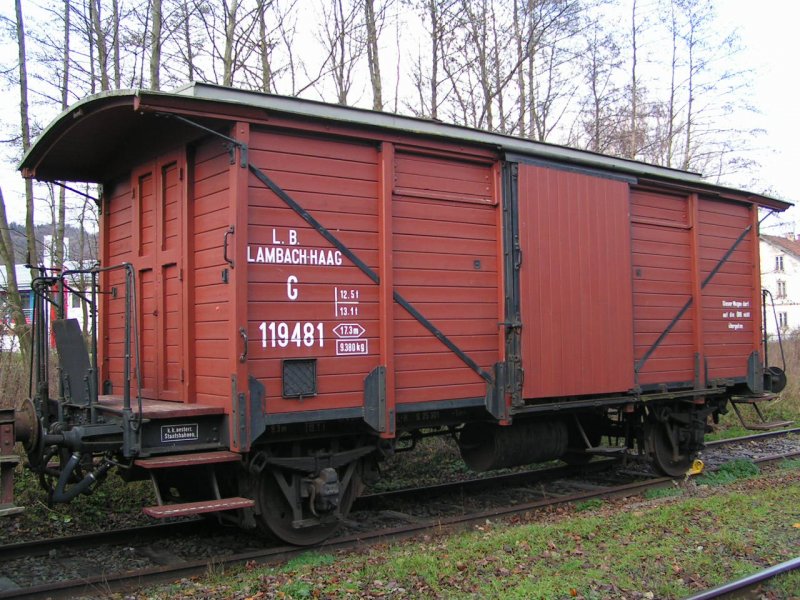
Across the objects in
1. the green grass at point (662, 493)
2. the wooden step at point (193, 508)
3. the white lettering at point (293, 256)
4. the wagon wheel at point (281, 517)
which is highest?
the white lettering at point (293, 256)

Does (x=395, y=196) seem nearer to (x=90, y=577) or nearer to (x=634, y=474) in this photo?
(x=90, y=577)

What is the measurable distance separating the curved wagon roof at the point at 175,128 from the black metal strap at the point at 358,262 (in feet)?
1.66

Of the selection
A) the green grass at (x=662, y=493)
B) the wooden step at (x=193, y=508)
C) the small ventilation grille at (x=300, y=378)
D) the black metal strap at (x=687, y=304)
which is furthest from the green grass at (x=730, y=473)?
the wooden step at (x=193, y=508)

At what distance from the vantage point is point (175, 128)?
19.6 feet

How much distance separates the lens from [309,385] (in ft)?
18.6

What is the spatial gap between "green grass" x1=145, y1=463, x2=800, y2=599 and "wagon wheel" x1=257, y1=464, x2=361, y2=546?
11.6 inches

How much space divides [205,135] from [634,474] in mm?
6940

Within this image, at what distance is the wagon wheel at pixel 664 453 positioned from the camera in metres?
8.88

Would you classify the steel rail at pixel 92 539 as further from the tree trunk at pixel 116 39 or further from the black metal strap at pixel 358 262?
the tree trunk at pixel 116 39

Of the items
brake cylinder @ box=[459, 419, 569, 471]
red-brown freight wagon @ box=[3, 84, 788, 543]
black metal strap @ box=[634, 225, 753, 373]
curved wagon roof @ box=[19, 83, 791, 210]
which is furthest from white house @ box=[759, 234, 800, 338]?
curved wagon roof @ box=[19, 83, 791, 210]

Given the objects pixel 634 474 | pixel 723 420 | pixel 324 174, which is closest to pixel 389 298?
pixel 324 174

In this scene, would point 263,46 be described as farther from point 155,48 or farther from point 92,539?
point 92,539

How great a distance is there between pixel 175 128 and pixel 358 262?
1.92m

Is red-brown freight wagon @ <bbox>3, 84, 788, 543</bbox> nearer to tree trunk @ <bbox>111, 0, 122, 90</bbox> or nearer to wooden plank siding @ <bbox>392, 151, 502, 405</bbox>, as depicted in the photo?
wooden plank siding @ <bbox>392, 151, 502, 405</bbox>
